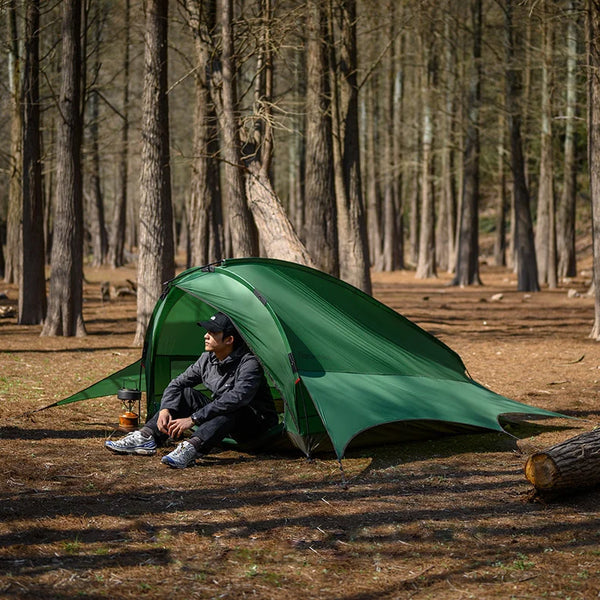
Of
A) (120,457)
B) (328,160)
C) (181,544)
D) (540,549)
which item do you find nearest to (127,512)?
(181,544)

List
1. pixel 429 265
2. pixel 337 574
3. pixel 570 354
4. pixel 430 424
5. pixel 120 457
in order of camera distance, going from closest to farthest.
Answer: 1. pixel 337 574
2. pixel 120 457
3. pixel 430 424
4. pixel 570 354
5. pixel 429 265

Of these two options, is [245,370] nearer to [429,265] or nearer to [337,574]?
[337,574]

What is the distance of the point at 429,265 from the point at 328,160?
15.2m

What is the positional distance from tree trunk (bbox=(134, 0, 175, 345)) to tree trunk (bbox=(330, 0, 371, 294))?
14.2 feet

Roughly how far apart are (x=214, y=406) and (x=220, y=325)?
0.65 meters

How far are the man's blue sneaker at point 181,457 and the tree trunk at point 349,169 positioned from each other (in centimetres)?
1007

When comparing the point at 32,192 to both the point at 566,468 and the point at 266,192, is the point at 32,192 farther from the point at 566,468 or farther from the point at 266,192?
the point at 566,468

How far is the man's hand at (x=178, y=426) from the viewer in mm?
6574

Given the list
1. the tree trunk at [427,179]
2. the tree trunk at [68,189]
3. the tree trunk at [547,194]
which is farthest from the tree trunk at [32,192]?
the tree trunk at [427,179]

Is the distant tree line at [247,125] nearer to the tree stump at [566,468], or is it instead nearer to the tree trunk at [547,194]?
the tree trunk at [547,194]

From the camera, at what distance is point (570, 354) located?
12.2 meters

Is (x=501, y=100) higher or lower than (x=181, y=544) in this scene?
higher

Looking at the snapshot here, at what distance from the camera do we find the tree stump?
5.28m

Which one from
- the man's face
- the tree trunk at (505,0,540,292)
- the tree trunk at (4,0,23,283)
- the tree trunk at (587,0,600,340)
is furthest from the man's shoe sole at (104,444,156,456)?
the tree trunk at (505,0,540,292)
